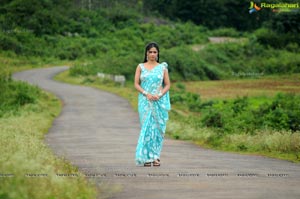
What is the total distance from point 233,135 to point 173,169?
27.6 ft

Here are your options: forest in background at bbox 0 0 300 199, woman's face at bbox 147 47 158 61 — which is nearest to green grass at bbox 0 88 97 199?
forest in background at bbox 0 0 300 199

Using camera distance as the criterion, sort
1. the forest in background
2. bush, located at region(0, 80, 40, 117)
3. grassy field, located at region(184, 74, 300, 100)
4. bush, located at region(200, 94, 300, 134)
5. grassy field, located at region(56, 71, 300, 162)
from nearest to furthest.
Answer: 1. the forest in background
2. grassy field, located at region(56, 71, 300, 162)
3. bush, located at region(200, 94, 300, 134)
4. bush, located at region(0, 80, 40, 117)
5. grassy field, located at region(184, 74, 300, 100)

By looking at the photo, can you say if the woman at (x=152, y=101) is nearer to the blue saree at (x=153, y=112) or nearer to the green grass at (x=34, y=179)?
the blue saree at (x=153, y=112)

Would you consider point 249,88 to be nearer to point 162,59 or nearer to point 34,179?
point 162,59

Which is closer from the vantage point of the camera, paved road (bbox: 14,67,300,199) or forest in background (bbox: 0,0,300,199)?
paved road (bbox: 14,67,300,199)

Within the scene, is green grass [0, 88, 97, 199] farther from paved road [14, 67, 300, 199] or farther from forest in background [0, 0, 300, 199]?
paved road [14, 67, 300, 199]

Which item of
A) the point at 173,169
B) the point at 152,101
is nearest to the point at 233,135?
the point at 152,101

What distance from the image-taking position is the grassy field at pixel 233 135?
1638 cm

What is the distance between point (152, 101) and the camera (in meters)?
12.7

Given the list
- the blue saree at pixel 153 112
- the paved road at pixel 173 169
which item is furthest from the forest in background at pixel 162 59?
the blue saree at pixel 153 112

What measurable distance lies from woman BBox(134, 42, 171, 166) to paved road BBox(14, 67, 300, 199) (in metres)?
0.44

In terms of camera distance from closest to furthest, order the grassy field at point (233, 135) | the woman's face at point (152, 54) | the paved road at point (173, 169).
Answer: the paved road at point (173, 169) < the woman's face at point (152, 54) < the grassy field at point (233, 135)

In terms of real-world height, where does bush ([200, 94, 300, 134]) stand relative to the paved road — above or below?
below

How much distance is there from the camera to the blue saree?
12539 millimetres
